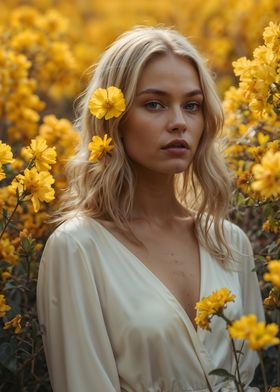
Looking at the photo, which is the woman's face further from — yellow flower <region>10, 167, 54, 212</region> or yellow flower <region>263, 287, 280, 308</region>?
yellow flower <region>263, 287, 280, 308</region>

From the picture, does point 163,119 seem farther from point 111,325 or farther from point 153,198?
point 111,325

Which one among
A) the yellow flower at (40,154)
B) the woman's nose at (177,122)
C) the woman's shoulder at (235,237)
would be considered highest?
the woman's nose at (177,122)

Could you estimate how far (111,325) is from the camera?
2074mm

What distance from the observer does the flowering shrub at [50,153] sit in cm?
197

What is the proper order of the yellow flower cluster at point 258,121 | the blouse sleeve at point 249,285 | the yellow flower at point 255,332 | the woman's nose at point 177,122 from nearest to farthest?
the yellow flower at point 255,332
the yellow flower cluster at point 258,121
the woman's nose at point 177,122
the blouse sleeve at point 249,285

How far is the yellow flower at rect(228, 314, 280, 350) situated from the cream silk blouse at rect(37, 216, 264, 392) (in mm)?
612

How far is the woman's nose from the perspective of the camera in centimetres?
215

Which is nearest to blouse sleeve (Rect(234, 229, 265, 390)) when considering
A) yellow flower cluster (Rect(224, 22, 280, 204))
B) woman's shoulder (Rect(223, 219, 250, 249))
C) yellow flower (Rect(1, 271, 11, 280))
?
woman's shoulder (Rect(223, 219, 250, 249))

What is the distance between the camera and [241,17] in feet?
17.3

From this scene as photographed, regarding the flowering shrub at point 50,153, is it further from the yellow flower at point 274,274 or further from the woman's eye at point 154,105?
the woman's eye at point 154,105

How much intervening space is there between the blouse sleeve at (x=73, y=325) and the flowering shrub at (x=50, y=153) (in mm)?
68

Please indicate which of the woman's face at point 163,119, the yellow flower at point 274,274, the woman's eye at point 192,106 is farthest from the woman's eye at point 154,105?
the yellow flower at point 274,274

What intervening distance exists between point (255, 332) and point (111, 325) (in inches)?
28.3

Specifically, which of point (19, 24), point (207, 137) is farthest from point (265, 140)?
point (19, 24)
